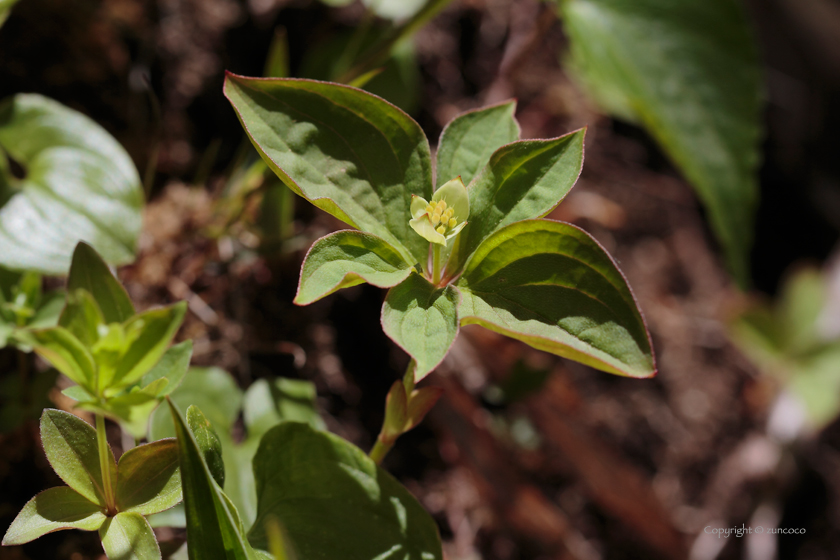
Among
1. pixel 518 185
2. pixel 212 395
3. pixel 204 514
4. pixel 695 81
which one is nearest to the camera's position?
pixel 204 514

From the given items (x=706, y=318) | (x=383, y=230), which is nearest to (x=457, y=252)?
(x=383, y=230)

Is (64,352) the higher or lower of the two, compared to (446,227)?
lower

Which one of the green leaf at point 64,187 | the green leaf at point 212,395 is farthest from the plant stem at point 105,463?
the green leaf at point 64,187

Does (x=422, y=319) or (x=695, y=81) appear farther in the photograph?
(x=695, y=81)

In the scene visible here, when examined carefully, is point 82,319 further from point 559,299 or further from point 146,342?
point 559,299

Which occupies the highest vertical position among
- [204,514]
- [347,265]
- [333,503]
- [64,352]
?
[347,265]

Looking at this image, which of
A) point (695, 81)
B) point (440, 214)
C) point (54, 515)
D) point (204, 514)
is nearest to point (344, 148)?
point (440, 214)

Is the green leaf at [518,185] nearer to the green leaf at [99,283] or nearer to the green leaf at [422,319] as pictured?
the green leaf at [422,319]
